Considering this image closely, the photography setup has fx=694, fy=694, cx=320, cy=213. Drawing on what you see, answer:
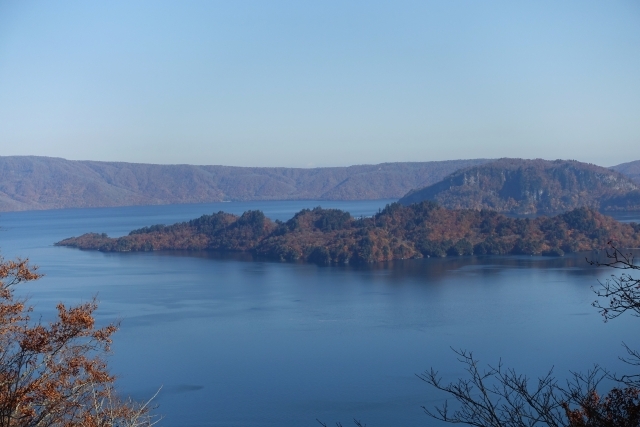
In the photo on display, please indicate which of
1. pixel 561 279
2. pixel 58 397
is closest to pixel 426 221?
pixel 561 279

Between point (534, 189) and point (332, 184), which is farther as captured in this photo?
point (332, 184)

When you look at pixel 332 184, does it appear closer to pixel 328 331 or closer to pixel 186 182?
pixel 186 182

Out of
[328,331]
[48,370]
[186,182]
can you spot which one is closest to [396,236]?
[328,331]

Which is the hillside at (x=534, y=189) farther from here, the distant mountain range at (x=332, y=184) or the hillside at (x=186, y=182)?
the hillside at (x=186, y=182)

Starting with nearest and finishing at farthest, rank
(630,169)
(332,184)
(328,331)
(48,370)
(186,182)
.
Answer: (48,370)
(328,331)
(630,169)
(186,182)
(332,184)

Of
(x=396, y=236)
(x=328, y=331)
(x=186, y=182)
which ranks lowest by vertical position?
(x=328, y=331)

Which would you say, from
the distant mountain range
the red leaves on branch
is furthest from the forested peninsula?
the red leaves on branch

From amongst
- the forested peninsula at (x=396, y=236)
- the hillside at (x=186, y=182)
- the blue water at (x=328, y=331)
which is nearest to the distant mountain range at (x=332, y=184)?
the hillside at (x=186, y=182)

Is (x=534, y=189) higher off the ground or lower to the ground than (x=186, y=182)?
lower

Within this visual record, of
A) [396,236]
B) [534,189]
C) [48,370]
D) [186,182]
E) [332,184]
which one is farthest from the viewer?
[332,184]
